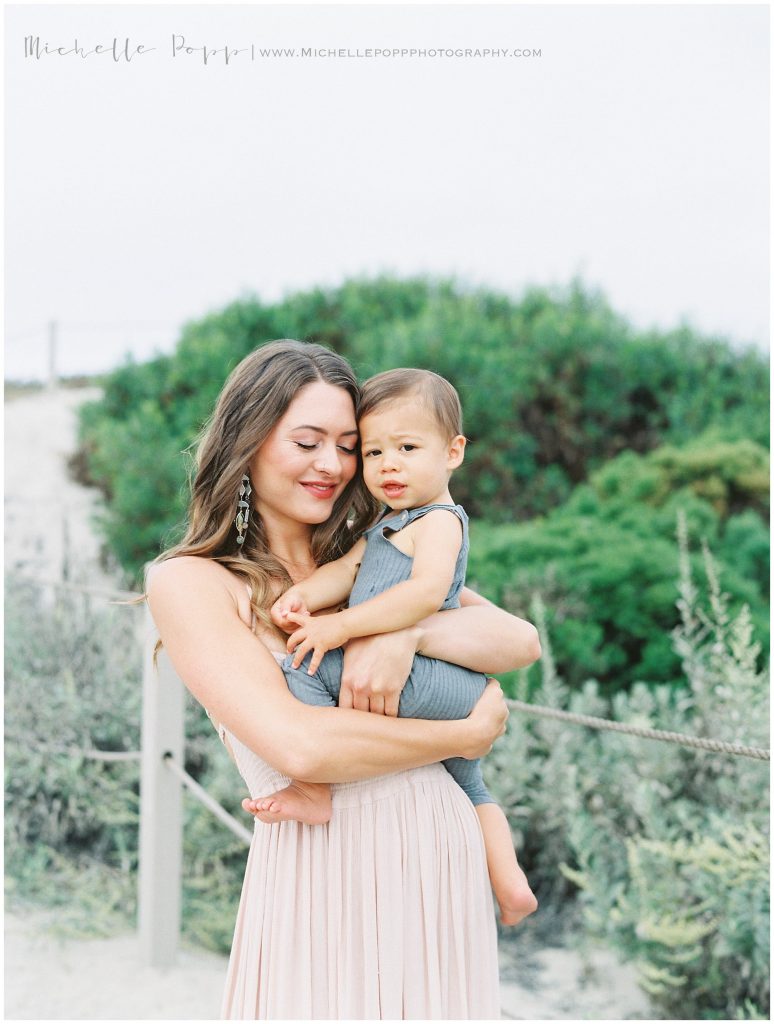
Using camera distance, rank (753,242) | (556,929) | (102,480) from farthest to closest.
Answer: (102,480) → (753,242) → (556,929)

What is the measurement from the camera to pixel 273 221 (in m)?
6.04

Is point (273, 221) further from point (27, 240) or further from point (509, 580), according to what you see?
point (509, 580)

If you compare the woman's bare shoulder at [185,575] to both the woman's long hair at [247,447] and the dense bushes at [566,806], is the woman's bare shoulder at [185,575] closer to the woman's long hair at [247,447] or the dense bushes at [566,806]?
the woman's long hair at [247,447]

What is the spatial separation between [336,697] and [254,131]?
178 inches

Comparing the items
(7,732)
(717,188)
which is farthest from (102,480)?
(717,188)

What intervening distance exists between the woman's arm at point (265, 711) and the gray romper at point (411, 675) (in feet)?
0.11

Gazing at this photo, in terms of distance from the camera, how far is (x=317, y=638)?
146 cm

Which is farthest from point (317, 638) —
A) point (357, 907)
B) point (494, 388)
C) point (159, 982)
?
point (494, 388)

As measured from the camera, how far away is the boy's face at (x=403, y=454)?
162cm

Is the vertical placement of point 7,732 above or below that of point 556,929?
above

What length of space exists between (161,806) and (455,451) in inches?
87.5

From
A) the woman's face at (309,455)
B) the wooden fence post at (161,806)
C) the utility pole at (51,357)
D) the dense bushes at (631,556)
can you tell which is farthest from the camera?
the utility pole at (51,357)

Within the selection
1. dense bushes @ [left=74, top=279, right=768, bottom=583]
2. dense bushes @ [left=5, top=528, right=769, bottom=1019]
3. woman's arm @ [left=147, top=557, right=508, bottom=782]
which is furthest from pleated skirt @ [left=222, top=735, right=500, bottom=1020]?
dense bushes @ [left=74, top=279, right=768, bottom=583]
